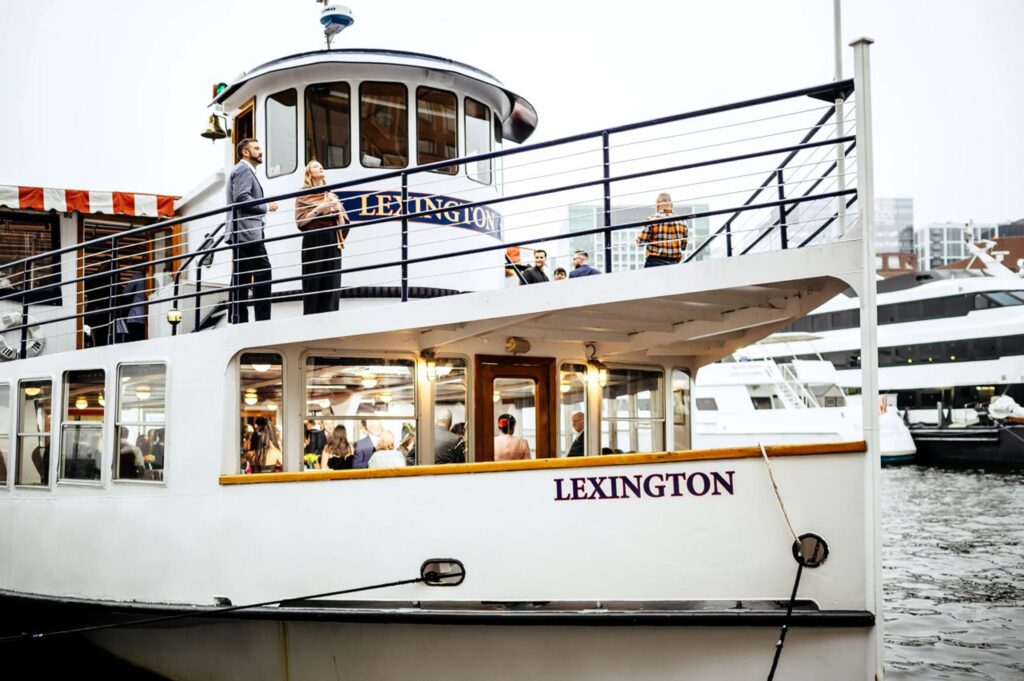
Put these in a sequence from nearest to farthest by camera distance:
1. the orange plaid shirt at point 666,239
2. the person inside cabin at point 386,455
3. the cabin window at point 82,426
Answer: the person inside cabin at point 386,455
the orange plaid shirt at point 666,239
the cabin window at point 82,426

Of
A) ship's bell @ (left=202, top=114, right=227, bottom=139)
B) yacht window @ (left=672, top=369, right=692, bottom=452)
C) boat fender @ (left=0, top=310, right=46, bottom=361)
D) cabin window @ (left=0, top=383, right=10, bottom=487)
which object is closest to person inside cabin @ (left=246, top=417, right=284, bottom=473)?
cabin window @ (left=0, top=383, right=10, bottom=487)

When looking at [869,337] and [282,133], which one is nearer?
[869,337]

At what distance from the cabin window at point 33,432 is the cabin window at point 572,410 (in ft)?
14.8

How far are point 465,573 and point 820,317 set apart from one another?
173 feet

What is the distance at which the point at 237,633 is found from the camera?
6785 millimetres

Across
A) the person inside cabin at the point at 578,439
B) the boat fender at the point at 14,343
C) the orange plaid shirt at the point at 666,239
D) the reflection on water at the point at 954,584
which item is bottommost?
the reflection on water at the point at 954,584

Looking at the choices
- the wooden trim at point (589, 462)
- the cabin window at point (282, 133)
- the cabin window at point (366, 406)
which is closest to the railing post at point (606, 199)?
the wooden trim at point (589, 462)

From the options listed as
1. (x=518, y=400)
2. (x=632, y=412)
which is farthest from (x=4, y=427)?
(x=632, y=412)

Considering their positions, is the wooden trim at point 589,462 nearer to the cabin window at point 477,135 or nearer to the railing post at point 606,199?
the railing post at point 606,199

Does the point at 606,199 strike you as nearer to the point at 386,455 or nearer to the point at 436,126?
the point at 386,455

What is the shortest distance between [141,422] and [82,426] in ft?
2.70

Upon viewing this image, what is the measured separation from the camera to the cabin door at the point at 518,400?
7758 mm

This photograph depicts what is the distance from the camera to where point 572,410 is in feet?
28.1

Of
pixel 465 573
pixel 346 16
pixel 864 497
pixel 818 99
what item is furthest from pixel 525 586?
pixel 346 16
